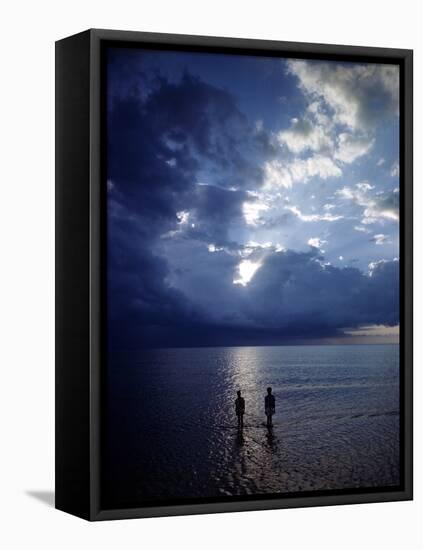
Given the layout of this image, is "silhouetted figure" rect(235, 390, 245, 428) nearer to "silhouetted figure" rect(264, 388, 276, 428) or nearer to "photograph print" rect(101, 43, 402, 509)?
"photograph print" rect(101, 43, 402, 509)

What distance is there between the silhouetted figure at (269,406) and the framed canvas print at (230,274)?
2cm

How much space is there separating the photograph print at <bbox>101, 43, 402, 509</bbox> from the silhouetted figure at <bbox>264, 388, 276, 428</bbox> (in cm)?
2

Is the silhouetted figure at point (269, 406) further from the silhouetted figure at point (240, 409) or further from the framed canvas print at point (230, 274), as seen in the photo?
the silhouetted figure at point (240, 409)

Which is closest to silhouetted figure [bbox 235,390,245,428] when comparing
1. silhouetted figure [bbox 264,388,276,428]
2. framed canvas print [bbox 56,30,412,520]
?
framed canvas print [bbox 56,30,412,520]

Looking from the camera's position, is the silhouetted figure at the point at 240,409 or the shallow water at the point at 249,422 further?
the silhouetted figure at the point at 240,409

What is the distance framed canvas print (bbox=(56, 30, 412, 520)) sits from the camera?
1366 cm

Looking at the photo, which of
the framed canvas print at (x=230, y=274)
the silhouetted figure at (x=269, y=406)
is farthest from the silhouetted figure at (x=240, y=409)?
the silhouetted figure at (x=269, y=406)

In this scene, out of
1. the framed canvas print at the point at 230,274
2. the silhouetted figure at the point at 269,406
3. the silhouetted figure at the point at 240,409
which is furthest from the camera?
the silhouetted figure at the point at 269,406

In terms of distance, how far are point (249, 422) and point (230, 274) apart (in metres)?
1.50

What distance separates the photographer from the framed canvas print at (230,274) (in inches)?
538

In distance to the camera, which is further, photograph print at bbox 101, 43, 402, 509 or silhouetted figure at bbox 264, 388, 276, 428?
→ silhouetted figure at bbox 264, 388, 276, 428

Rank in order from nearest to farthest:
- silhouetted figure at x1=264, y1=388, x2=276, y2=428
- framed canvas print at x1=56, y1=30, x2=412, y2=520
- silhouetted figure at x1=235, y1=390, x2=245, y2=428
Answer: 1. framed canvas print at x1=56, y1=30, x2=412, y2=520
2. silhouetted figure at x1=235, y1=390, x2=245, y2=428
3. silhouetted figure at x1=264, y1=388, x2=276, y2=428

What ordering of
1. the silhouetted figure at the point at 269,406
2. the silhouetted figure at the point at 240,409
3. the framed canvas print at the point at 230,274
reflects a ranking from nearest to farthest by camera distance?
the framed canvas print at the point at 230,274 < the silhouetted figure at the point at 240,409 < the silhouetted figure at the point at 269,406

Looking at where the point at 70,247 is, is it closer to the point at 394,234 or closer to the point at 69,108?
the point at 69,108
